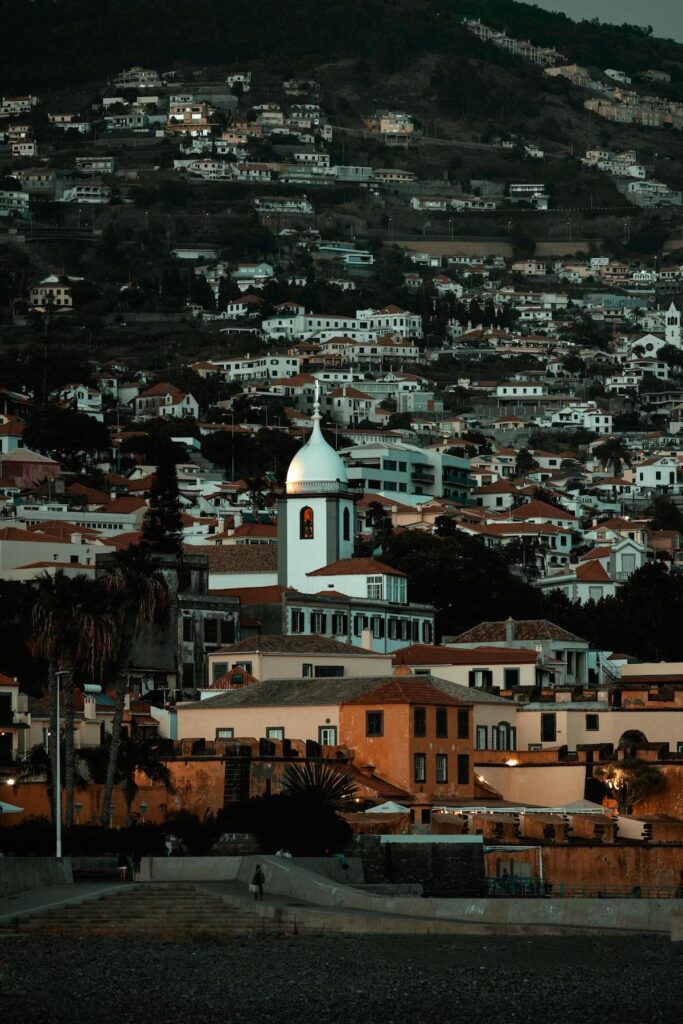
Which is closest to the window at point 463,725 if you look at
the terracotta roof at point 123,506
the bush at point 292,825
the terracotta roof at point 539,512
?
the bush at point 292,825

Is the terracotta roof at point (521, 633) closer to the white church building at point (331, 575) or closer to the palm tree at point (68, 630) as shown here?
the white church building at point (331, 575)

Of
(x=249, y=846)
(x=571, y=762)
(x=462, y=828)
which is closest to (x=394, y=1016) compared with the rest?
(x=249, y=846)

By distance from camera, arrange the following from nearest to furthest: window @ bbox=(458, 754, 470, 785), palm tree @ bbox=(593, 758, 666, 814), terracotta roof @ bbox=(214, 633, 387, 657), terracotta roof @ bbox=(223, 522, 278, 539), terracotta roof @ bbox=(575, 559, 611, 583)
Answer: palm tree @ bbox=(593, 758, 666, 814), window @ bbox=(458, 754, 470, 785), terracotta roof @ bbox=(214, 633, 387, 657), terracotta roof @ bbox=(223, 522, 278, 539), terracotta roof @ bbox=(575, 559, 611, 583)

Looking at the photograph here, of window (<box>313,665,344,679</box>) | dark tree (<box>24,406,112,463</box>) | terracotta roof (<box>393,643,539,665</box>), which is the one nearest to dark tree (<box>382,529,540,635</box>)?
terracotta roof (<box>393,643,539,665</box>)

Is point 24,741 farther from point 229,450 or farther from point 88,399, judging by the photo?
point 88,399

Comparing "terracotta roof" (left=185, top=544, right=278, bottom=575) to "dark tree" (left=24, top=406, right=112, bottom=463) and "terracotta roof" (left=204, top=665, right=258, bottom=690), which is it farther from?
"dark tree" (left=24, top=406, right=112, bottom=463)
